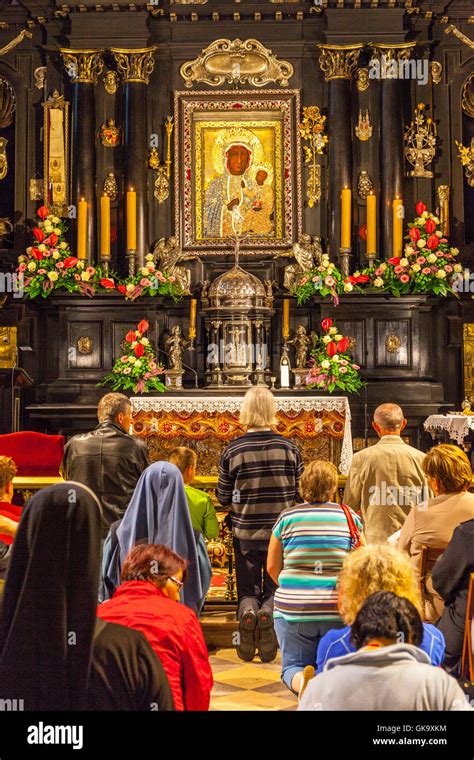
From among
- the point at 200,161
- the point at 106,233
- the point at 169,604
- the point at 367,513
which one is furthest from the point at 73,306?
the point at 169,604

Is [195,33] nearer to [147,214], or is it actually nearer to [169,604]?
[147,214]

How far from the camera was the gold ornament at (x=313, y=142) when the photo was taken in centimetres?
1372

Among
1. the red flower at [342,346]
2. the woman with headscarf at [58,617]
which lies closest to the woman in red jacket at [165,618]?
the woman with headscarf at [58,617]

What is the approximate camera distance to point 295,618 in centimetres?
479

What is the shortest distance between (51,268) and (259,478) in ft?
24.1

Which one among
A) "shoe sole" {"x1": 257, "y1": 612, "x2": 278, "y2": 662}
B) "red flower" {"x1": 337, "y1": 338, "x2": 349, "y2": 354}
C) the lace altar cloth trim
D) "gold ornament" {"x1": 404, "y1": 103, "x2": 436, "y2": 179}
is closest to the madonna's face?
"gold ornament" {"x1": 404, "y1": 103, "x2": 436, "y2": 179}

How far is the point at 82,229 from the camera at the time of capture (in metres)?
13.3

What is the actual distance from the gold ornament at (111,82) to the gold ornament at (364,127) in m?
3.18

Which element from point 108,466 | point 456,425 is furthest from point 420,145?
point 108,466

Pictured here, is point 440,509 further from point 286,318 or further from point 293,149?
point 293,149

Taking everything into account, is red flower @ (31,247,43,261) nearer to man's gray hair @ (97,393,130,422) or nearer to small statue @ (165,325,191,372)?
small statue @ (165,325,191,372)

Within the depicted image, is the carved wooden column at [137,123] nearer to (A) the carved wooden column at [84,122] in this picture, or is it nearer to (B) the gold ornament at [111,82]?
(B) the gold ornament at [111,82]

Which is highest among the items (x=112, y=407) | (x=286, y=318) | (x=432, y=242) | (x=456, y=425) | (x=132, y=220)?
(x=132, y=220)

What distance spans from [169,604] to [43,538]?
2.94ft
